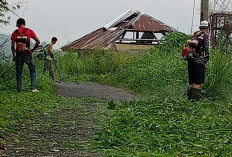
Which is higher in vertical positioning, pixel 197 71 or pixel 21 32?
pixel 21 32

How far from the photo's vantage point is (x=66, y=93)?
1340 centimetres

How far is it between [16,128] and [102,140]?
1.62 metres

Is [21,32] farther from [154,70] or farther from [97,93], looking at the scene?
[154,70]

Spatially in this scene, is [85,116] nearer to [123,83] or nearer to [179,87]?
[179,87]

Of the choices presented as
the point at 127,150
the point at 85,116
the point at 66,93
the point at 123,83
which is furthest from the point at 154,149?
the point at 123,83

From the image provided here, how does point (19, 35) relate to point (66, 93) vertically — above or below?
above

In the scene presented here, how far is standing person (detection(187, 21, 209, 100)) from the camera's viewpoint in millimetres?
9922

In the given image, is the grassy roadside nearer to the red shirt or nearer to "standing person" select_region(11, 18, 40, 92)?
"standing person" select_region(11, 18, 40, 92)

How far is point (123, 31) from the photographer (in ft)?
102

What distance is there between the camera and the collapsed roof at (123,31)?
102 ft

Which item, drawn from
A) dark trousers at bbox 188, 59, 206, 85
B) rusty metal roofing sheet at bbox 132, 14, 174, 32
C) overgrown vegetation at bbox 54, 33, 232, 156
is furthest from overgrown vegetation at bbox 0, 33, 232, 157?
rusty metal roofing sheet at bbox 132, 14, 174, 32

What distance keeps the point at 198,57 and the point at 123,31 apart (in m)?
21.3

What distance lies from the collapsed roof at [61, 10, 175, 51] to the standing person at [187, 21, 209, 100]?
64.0 ft

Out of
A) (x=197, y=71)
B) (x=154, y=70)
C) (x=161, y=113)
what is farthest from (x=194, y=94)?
(x=154, y=70)
